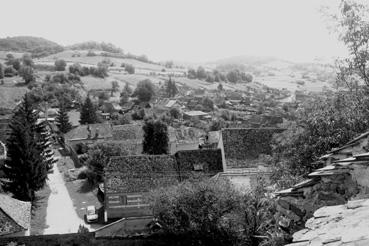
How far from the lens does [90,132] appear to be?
59.5m

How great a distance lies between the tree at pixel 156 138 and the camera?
45906 millimetres

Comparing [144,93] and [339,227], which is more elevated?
[339,227]

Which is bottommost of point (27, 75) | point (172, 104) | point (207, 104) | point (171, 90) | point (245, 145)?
point (207, 104)

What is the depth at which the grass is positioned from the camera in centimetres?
3074

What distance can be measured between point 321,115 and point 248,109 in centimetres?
8342

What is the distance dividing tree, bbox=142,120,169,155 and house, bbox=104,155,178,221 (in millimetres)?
12342

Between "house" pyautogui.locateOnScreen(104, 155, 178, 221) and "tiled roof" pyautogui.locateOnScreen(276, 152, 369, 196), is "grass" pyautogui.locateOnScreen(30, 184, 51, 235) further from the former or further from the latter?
"tiled roof" pyautogui.locateOnScreen(276, 152, 369, 196)

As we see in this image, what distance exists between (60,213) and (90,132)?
84.5ft

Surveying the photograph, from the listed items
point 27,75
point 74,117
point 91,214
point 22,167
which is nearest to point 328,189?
point 91,214

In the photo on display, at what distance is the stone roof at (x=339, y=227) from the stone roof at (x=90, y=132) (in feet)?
175

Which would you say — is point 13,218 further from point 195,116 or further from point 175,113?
point 195,116

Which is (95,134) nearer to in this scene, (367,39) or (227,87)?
(367,39)

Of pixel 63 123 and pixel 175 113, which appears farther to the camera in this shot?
pixel 175 113

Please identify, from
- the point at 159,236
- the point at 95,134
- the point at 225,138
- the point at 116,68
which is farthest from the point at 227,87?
the point at 159,236
